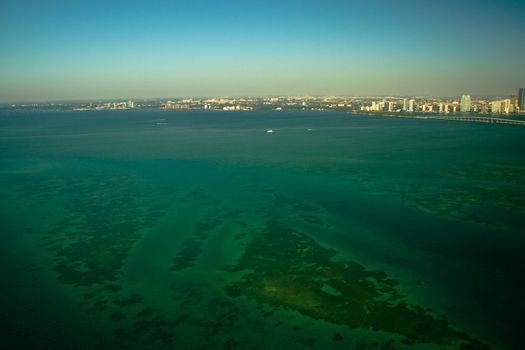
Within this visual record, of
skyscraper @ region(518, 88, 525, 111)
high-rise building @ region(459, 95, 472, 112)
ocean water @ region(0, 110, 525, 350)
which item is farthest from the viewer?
skyscraper @ region(518, 88, 525, 111)

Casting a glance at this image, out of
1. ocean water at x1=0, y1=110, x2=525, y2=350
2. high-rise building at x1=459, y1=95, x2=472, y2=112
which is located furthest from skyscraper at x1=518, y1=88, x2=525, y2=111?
ocean water at x1=0, y1=110, x2=525, y2=350

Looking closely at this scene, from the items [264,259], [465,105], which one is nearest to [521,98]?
[465,105]

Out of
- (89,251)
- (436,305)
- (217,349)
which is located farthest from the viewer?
(89,251)

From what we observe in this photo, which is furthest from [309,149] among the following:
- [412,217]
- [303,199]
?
[412,217]

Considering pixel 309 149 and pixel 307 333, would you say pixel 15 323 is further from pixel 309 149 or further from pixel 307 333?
pixel 309 149

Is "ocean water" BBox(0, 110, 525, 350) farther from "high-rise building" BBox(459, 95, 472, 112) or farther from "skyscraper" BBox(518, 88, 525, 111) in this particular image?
"skyscraper" BBox(518, 88, 525, 111)

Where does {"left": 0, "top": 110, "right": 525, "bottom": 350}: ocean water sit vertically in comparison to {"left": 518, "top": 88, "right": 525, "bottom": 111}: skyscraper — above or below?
below

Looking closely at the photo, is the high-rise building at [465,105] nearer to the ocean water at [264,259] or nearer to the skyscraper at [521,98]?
the skyscraper at [521,98]

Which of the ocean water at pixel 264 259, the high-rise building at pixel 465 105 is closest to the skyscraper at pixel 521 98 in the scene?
the high-rise building at pixel 465 105
